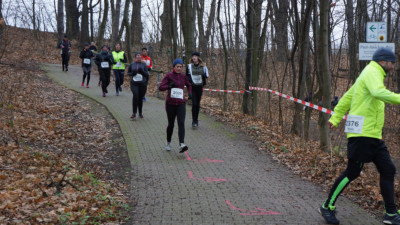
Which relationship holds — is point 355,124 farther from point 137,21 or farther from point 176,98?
point 137,21

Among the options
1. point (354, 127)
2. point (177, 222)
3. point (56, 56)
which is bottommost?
point (177, 222)

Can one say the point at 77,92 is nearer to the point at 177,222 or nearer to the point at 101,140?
the point at 101,140

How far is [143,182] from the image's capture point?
22.9 feet

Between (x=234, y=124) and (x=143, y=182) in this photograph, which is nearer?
(x=143, y=182)

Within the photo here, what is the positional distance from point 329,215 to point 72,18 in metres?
38.8

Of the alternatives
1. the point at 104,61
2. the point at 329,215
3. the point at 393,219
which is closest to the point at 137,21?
the point at 104,61

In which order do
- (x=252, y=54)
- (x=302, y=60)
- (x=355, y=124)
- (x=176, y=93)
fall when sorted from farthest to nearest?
(x=252, y=54) → (x=302, y=60) → (x=176, y=93) → (x=355, y=124)

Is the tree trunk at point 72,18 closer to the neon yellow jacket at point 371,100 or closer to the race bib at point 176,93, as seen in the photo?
the race bib at point 176,93

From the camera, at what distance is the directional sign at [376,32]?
8266mm

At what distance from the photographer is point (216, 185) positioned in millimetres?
6773

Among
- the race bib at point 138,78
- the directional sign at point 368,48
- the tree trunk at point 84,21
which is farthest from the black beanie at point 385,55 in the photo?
the tree trunk at point 84,21

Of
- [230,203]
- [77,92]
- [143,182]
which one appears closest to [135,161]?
[143,182]

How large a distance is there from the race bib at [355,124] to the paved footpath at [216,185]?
4.01ft

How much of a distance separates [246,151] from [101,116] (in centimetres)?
573
